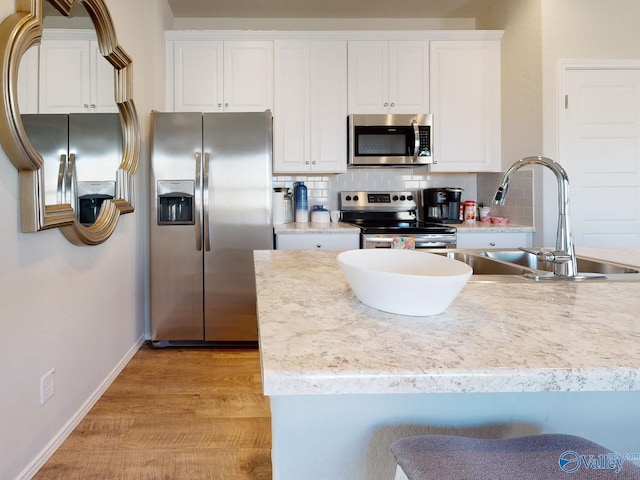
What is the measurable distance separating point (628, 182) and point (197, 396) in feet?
10.5

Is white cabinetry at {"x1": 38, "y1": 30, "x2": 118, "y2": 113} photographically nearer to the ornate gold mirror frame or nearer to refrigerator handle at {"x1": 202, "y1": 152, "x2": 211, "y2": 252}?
the ornate gold mirror frame

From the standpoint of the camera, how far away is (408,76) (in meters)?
3.33

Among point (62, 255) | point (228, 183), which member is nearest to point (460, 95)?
point (228, 183)

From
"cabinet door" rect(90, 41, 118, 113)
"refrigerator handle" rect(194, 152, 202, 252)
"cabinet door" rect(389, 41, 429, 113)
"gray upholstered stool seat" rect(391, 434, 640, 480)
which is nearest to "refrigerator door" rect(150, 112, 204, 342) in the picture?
"refrigerator handle" rect(194, 152, 202, 252)

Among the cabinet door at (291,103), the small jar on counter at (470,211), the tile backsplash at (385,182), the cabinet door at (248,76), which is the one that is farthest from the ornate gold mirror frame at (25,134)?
the small jar on counter at (470,211)

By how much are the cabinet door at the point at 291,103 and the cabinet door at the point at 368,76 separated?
1.23 ft

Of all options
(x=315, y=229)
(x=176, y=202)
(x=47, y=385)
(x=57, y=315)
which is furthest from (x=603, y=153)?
(x=47, y=385)

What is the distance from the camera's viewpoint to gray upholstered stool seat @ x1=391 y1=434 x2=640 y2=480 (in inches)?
21.2

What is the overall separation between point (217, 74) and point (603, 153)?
2.94 metres

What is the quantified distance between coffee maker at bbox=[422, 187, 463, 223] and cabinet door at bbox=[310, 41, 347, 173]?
2.82 feet

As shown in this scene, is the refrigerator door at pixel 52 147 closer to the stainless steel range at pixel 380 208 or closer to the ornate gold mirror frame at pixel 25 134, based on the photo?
the ornate gold mirror frame at pixel 25 134

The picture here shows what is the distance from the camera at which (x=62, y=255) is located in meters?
1.76

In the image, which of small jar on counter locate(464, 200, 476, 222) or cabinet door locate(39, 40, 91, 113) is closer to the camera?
cabinet door locate(39, 40, 91, 113)

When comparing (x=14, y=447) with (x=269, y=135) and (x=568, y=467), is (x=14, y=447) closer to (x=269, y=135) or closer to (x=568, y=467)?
(x=568, y=467)
